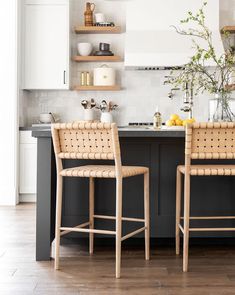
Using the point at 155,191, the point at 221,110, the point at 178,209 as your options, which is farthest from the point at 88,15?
the point at 178,209

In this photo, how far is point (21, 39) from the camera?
20.0 ft

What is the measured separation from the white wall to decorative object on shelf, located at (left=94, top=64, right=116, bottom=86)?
99 cm

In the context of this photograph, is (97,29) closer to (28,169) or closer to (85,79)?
(85,79)

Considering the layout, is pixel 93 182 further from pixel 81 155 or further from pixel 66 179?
pixel 81 155

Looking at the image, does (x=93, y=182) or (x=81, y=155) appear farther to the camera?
(x=93, y=182)

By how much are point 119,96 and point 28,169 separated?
1.43m

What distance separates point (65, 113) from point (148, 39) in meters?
1.36

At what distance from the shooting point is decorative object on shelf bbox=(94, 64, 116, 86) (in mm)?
6316

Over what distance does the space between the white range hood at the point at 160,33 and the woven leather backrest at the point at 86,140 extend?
10.0 feet

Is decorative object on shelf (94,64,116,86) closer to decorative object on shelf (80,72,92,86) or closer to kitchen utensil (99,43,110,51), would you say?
decorative object on shelf (80,72,92,86)

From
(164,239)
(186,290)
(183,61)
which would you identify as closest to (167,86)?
(183,61)

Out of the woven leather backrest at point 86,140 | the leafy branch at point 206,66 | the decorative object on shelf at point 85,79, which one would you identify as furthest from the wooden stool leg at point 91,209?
the decorative object on shelf at point 85,79

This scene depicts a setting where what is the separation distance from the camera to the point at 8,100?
232 inches

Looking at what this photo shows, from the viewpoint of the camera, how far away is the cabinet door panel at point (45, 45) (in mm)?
6121
